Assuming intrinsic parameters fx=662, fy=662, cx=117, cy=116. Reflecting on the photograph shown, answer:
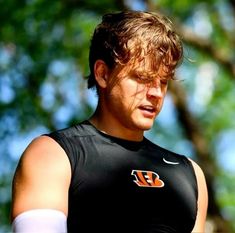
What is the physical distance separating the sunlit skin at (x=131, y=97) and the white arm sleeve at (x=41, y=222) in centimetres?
55

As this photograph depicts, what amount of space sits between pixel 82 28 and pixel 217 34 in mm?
3731

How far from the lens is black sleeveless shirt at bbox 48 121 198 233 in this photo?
2531 millimetres

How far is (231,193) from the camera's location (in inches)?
948

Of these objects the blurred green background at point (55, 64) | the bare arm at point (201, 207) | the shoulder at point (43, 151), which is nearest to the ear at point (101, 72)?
the shoulder at point (43, 151)

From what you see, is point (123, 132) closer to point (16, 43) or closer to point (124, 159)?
point (124, 159)

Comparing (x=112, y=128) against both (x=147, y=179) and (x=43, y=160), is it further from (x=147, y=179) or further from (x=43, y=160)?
(x=43, y=160)

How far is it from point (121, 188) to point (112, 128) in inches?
11.9

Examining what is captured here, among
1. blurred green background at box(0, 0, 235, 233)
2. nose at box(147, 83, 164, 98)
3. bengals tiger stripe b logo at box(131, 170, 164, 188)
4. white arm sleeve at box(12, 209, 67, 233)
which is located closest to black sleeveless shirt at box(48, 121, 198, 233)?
bengals tiger stripe b logo at box(131, 170, 164, 188)

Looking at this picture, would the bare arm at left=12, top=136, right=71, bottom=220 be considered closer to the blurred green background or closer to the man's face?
the man's face

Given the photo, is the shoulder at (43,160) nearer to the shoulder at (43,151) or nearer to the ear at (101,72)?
the shoulder at (43,151)

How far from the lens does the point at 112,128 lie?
2.82 metres

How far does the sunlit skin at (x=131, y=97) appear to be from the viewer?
273cm

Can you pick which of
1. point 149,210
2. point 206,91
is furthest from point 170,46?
point 206,91

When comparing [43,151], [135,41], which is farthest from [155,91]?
[43,151]
